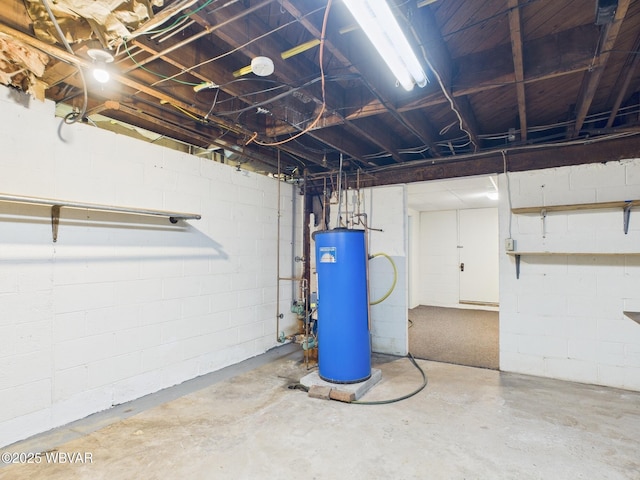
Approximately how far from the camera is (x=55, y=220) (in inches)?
90.4

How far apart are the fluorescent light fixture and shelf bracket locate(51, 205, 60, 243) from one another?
2214 millimetres

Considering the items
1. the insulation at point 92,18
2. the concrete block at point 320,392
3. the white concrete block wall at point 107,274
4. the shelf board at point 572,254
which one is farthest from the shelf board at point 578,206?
the insulation at point 92,18

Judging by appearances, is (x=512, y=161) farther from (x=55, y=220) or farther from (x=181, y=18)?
(x=55, y=220)

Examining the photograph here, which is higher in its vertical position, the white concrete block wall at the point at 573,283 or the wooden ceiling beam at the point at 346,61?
the wooden ceiling beam at the point at 346,61

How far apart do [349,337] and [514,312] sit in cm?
172

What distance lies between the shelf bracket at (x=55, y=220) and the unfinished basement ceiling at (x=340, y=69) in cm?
74

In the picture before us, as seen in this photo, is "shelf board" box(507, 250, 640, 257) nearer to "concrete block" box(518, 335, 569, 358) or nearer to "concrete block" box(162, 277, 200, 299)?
"concrete block" box(518, 335, 569, 358)

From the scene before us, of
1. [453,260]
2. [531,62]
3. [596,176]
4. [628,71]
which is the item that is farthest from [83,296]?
[453,260]

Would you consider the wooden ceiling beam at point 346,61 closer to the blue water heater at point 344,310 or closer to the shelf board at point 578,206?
the blue water heater at point 344,310

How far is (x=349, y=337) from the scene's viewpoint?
2.97m

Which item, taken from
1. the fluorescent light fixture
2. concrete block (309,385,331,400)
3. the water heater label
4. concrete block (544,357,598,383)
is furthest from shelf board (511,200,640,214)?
concrete block (309,385,331,400)

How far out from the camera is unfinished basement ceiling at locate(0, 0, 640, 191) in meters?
1.66

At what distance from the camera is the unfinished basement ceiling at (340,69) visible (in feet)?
5.44

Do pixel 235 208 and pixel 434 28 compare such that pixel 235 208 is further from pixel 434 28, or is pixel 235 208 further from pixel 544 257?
pixel 544 257
